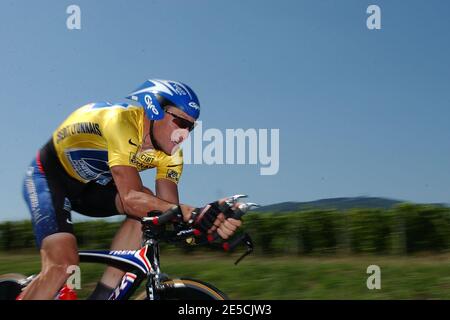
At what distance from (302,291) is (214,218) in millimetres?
4821

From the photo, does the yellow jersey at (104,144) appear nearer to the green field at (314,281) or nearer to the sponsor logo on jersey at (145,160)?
the sponsor logo on jersey at (145,160)

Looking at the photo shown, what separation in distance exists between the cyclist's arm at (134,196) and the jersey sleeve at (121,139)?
46 mm

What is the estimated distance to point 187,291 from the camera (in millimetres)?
3682

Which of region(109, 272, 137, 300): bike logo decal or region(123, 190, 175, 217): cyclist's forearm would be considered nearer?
region(123, 190, 175, 217): cyclist's forearm

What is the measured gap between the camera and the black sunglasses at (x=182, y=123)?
3.95 m

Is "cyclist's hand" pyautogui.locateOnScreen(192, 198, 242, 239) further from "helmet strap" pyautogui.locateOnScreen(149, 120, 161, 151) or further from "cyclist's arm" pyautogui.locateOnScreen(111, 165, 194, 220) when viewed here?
"helmet strap" pyautogui.locateOnScreen(149, 120, 161, 151)

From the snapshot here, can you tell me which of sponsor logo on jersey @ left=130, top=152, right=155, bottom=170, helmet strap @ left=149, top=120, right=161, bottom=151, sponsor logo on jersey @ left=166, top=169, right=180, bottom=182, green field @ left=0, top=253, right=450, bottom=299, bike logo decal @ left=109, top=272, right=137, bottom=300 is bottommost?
green field @ left=0, top=253, right=450, bottom=299

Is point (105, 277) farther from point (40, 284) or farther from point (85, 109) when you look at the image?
point (85, 109)

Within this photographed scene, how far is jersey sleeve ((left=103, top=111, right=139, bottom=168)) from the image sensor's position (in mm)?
3746

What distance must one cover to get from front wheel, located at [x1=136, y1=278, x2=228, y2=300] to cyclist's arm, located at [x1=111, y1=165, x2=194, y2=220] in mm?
424

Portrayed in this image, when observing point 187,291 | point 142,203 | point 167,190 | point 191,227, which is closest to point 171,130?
point 167,190

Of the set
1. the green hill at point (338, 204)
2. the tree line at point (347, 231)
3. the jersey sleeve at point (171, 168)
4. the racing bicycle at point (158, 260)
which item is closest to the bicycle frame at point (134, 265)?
the racing bicycle at point (158, 260)

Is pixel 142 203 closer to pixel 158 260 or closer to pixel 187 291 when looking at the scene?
pixel 158 260
